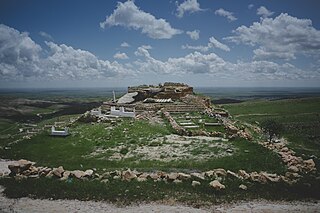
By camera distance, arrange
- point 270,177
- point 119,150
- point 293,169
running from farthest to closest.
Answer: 1. point 119,150
2. point 293,169
3. point 270,177

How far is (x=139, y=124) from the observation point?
30.0 m

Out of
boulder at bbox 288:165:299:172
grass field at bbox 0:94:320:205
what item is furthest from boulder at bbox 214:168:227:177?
boulder at bbox 288:165:299:172

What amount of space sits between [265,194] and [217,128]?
15.6 m

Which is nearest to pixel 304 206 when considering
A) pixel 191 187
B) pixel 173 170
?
pixel 191 187

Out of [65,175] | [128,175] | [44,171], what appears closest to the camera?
[128,175]

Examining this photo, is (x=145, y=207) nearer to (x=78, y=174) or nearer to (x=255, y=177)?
(x=78, y=174)

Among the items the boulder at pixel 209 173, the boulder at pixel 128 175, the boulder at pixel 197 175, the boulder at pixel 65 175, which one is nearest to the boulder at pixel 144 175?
the boulder at pixel 128 175

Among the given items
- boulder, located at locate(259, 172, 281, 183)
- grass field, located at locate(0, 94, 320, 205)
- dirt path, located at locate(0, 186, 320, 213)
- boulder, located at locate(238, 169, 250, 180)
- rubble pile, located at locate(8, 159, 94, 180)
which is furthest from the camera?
rubble pile, located at locate(8, 159, 94, 180)

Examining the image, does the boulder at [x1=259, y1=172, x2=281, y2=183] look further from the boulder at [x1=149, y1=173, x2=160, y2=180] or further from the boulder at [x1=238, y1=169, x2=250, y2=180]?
the boulder at [x1=149, y1=173, x2=160, y2=180]

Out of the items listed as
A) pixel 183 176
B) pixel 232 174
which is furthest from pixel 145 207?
pixel 232 174

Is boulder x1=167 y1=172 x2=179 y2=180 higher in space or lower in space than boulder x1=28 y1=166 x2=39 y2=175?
higher

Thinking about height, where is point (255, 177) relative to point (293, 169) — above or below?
below

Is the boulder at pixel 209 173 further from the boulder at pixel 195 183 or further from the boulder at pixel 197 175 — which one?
the boulder at pixel 195 183

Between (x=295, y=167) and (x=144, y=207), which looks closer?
(x=144, y=207)
